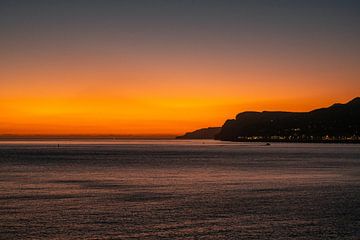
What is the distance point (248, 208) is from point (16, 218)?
1956 centimetres

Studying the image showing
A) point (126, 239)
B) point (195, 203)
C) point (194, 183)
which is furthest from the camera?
point (194, 183)

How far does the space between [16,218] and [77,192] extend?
1934 cm

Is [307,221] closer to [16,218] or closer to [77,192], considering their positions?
[16,218]

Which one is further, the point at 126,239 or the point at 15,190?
the point at 15,190

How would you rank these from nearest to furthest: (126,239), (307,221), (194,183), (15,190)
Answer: (126,239)
(307,221)
(15,190)
(194,183)

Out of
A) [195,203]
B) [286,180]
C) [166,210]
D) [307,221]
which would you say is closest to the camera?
[307,221]

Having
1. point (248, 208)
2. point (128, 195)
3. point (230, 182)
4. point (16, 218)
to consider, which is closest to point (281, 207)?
point (248, 208)

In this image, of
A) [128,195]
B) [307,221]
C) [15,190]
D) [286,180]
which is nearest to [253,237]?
[307,221]

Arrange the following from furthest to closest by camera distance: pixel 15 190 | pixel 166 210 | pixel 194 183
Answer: pixel 194 183, pixel 15 190, pixel 166 210

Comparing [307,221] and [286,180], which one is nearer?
[307,221]

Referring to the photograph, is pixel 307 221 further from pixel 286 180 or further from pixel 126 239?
pixel 286 180

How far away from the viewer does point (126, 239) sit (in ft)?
108

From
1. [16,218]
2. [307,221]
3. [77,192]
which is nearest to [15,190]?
[77,192]

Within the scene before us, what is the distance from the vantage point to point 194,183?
7144cm
